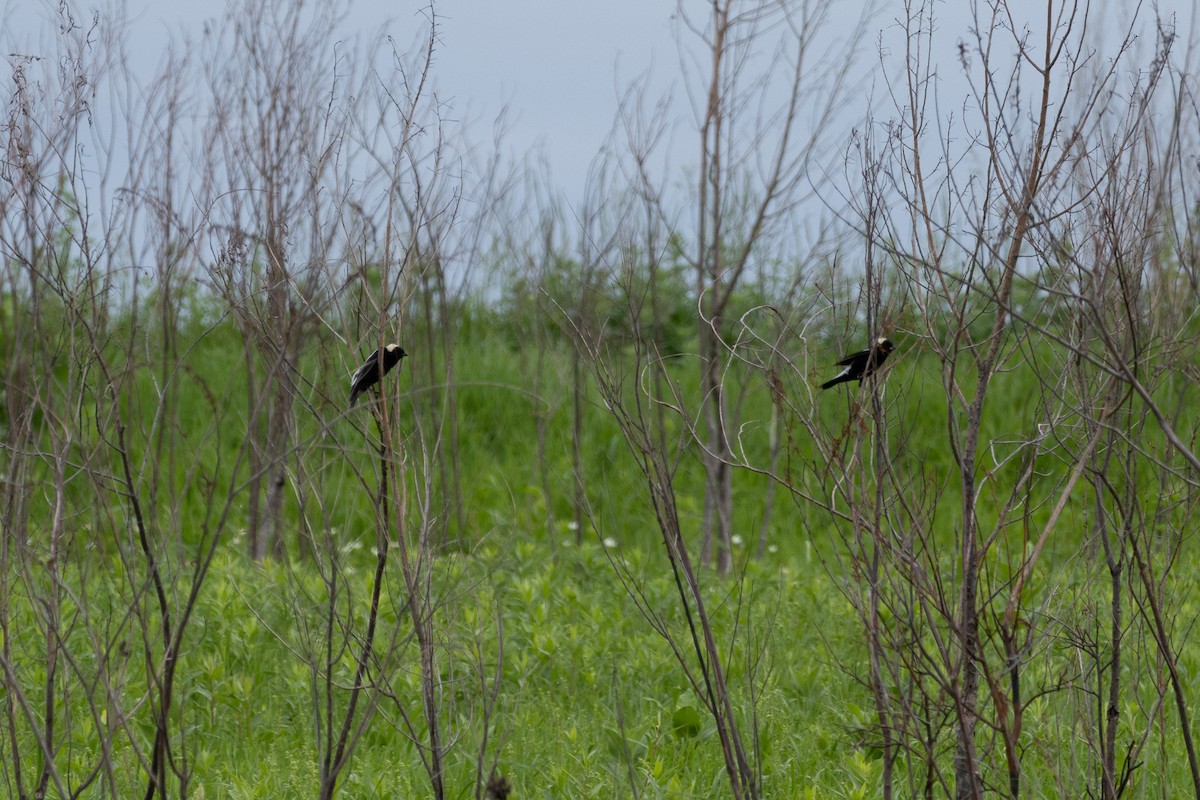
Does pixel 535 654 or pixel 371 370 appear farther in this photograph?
pixel 535 654

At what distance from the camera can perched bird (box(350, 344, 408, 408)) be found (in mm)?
2742

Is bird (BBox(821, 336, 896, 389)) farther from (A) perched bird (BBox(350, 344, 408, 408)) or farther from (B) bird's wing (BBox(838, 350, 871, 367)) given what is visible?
(A) perched bird (BBox(350, 344, 408, 408))

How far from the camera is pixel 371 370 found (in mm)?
2785

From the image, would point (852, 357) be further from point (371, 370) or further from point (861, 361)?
point (371, 370)

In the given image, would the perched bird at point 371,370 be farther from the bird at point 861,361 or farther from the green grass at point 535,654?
the bird at point 861,361

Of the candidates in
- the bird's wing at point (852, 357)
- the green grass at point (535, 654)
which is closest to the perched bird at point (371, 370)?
the green grass at point (535, 654)

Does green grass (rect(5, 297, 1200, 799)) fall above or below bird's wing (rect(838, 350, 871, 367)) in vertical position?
below

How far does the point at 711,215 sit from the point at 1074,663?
14.3ft

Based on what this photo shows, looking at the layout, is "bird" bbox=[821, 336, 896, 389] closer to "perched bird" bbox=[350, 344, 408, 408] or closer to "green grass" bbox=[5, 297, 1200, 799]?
"green grass" bbox=[5, 297, 1200, 799]

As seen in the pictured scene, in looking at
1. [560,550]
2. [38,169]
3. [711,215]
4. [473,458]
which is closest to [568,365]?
[473,458]

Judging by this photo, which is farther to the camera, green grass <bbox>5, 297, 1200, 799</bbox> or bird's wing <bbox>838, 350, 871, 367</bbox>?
green grass <bbox>5, 297, 1200, 799</bbox>

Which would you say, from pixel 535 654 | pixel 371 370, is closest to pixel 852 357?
pixel 371 370

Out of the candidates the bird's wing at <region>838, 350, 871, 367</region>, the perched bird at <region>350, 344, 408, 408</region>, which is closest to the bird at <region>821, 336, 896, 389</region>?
the bird's wing at <region>838, 350, 871, 367</region>

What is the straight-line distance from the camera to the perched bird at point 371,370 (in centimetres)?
274
